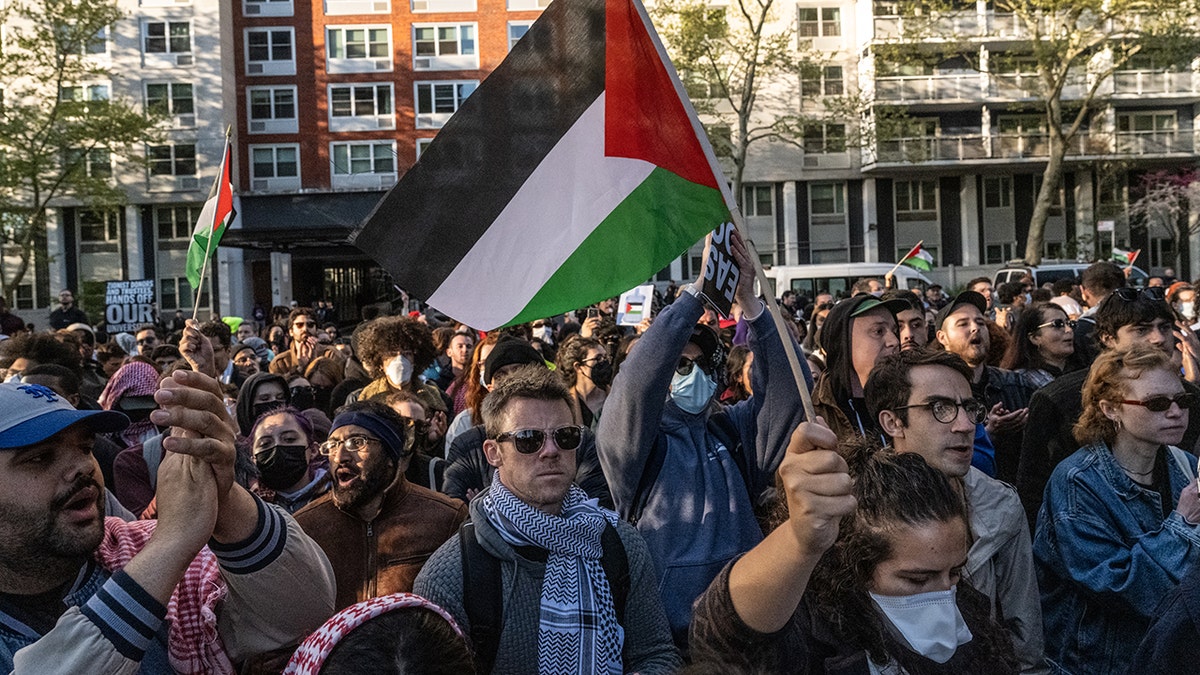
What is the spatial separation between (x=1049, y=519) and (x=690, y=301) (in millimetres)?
1456

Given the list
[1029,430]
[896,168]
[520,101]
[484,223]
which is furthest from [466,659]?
[896,168]

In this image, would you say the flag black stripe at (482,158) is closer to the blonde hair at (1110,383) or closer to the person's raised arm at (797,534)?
the person's raised arm at (797,534)

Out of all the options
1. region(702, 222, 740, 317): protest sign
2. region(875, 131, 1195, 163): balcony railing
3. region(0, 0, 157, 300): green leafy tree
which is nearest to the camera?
region(702, 222, 740, 317): protest sign

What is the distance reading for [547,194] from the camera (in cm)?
302

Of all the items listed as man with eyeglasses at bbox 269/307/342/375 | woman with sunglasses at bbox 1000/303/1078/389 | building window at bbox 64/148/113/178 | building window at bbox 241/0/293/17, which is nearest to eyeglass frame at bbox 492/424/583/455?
woman with sunglasses at bbox 1000/303/1078/389

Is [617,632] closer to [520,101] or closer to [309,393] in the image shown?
[520,101]

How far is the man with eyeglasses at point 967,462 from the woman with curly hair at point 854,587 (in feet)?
2.29

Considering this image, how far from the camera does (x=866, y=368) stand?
467 centimetres

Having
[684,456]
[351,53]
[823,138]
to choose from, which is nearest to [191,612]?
[684,456]

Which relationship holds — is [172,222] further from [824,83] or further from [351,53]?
[824,83]

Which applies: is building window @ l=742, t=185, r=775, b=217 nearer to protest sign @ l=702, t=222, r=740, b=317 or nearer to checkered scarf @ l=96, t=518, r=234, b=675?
protest sign @ l=702, t=222, r=740, b=317

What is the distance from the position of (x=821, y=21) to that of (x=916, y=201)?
8.33 metres

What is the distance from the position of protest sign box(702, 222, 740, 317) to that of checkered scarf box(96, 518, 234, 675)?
157 centimetres

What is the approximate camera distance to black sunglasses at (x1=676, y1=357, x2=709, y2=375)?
167 inches
